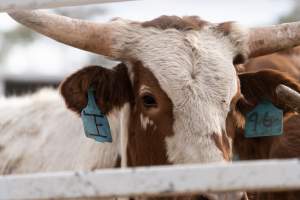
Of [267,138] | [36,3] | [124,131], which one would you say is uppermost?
[36,3]

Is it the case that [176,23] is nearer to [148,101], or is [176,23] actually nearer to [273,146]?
[148,101]

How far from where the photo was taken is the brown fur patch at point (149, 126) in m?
4.68

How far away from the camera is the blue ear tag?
5086 mm

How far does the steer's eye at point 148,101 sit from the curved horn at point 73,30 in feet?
1.14

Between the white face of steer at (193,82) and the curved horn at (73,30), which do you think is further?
the curved horn at (73,30)

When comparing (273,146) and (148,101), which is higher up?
(148,101)

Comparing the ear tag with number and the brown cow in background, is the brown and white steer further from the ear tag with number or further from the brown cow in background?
the brown cow in background

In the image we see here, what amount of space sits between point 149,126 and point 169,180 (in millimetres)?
1890

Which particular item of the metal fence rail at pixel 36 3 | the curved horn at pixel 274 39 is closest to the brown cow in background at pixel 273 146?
the curved horn at pixel 274 39

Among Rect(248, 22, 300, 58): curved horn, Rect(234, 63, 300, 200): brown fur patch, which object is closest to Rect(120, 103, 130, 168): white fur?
Rect(234, 63, 300, 200): brown fur patch

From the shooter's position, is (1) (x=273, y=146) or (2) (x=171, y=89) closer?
(2) (x=171, y=89)

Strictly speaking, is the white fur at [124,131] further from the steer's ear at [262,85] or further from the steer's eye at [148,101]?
the steer's ear at [262,85]

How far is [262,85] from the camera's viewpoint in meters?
5.29

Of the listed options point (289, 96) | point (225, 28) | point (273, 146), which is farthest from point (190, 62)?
point (273, 146)
